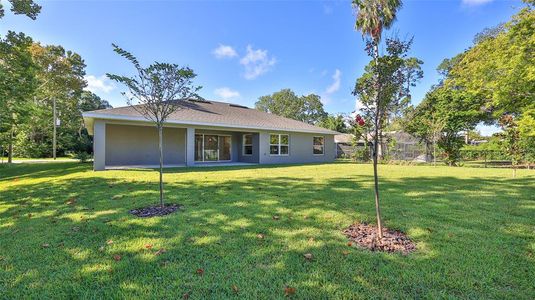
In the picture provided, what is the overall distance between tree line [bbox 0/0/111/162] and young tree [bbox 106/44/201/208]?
18.8ft

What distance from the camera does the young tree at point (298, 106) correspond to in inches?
2015

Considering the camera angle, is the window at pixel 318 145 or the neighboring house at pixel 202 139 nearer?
the neighboring house at pixel 202 139

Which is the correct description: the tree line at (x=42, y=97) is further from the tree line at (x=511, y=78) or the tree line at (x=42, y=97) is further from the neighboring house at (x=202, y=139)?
the tree line at (x=511, y=78)

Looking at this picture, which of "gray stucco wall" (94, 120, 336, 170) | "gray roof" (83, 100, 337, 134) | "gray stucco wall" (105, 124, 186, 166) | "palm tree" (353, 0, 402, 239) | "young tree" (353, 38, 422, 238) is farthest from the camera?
"gray stucco wall" (105, 124, 186, 166)

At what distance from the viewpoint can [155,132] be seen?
1583cm

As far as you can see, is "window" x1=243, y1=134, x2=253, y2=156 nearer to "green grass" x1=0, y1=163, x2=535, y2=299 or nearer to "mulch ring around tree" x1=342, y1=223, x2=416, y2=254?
"green grass" x1=0, y1=163, x2=535, y2=299

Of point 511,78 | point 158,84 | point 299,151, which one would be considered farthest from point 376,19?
point 299,151

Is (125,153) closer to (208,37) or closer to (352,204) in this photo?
(208,37)

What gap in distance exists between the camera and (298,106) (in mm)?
51219

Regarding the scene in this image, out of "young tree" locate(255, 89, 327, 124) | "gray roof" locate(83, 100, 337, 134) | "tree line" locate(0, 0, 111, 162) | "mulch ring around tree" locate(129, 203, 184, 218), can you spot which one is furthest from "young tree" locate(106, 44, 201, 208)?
"young tree" locate(255, 89, 327, 124)

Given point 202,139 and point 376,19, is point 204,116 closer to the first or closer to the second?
point 202,139

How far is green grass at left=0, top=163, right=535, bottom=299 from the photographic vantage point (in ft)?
7.79

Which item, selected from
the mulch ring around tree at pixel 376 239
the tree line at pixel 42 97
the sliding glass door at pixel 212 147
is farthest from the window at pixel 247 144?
the mulch ring around tree at pixel 376 239

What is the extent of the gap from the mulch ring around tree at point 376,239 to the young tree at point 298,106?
47.5 m
